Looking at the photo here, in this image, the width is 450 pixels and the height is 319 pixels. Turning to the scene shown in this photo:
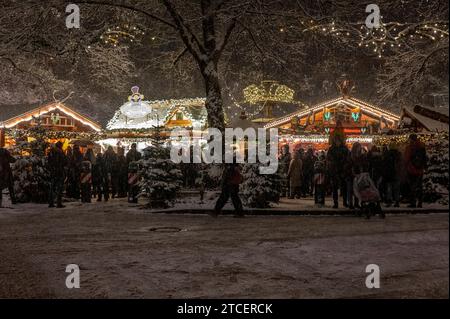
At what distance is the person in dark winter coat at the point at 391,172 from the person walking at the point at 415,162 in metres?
0.63

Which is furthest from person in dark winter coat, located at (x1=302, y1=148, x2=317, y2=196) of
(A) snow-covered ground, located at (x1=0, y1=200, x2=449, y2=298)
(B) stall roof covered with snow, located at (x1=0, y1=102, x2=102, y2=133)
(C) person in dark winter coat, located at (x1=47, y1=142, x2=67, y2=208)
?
(B) stall roof covered with snow, located at (x1=0, y1=102, x2=102, y2=133)

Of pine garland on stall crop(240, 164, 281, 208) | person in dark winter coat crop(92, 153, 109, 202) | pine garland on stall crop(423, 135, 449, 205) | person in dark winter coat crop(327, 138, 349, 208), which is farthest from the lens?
person in dark winter coat crop(92, 153, 109, 202)

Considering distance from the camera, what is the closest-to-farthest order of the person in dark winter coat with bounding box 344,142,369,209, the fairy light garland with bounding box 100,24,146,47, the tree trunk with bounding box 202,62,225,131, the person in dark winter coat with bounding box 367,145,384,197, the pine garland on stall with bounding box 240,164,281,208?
the person in dark winter coat with bounding box 344,142,369,209, the pine garland on stall with bounding box 240,164,281,208, the person in dark winter coat with bounding box 367,145,384,197, the tree trunk with bounding box 202,62,225,131, the fairy light garland with bounding box 100,24,146,47

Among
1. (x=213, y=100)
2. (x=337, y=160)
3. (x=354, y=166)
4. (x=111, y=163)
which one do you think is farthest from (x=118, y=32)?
(x=354, y=166)

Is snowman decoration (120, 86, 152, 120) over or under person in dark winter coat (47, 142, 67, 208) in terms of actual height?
over

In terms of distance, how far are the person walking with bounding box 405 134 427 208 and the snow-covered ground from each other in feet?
3.74

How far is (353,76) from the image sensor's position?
134 ft

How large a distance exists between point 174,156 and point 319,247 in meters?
8.01

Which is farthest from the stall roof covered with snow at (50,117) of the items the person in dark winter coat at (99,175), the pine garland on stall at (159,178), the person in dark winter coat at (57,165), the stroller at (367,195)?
the stroller at (367,195)

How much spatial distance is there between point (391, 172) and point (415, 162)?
416cm

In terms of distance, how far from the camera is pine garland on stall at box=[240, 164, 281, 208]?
12.8m

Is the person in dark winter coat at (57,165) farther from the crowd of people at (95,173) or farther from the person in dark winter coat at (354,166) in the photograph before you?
the person in dark winter coat at (354,166)

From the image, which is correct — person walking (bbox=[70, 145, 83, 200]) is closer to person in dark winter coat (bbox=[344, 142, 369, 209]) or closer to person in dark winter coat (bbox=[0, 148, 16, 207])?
person in dark winter coat (bbox=[0, 148, 16, 207])
